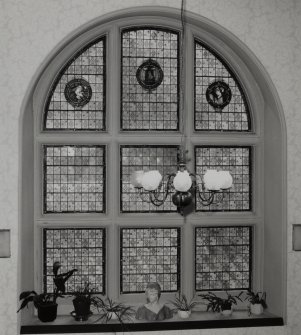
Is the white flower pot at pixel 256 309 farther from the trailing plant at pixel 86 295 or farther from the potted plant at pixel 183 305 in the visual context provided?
the trailing plant at pixel 86 295

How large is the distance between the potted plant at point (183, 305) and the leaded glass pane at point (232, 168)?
33.0 inches

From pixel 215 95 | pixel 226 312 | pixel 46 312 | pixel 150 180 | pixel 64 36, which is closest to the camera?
pixel 150 180

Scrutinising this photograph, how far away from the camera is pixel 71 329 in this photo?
421 centimetres

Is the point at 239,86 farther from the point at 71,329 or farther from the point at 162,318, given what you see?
the point at 71,329

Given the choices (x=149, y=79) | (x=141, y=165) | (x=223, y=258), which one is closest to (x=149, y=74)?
(x=149, y=79)

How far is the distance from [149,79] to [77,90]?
0.67 m

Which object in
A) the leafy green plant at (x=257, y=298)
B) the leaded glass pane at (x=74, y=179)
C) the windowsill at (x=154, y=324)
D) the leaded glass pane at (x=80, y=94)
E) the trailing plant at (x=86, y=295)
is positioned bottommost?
the windowsill at (x=154, y=324)

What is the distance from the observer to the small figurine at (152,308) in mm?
4312

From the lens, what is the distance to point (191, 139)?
4605mm

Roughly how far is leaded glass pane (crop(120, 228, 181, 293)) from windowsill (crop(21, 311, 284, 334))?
0.37 m

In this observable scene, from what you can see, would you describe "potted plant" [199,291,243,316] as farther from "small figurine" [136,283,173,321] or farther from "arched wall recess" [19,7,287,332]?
"small figurine" [136,283,173,321]

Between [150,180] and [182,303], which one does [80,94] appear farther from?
[182,303]

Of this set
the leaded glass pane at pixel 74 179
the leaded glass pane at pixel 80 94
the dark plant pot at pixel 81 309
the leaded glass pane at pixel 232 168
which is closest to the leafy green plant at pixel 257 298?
the leaded glass pane at pixel 232 168

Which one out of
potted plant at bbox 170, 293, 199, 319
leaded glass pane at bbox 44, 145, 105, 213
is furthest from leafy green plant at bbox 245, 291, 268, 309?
leaded glass pane at bbox 44, 145, 105, 213
